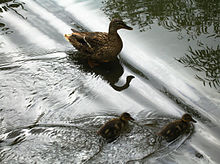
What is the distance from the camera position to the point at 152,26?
164 inches

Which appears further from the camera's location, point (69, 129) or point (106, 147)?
point (69, 129)

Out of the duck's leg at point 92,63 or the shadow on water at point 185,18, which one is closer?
the shadow on water at point 185,18

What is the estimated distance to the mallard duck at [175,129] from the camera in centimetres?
269

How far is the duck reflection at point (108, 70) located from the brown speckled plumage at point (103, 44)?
7 cm

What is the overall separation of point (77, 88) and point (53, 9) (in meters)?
1.88

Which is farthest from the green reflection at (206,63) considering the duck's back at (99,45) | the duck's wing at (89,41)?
the duck's wing at (89,41)

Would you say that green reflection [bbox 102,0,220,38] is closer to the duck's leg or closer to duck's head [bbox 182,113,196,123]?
the duck's leg

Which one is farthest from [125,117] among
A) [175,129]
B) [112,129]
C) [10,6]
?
[10,6]

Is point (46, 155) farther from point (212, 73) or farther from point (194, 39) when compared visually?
point (194, 39)

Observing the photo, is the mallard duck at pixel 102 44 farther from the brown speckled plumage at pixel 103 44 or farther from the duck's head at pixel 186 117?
the duck's head at pixel 186 117

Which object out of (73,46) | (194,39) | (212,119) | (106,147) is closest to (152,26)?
(194,39)

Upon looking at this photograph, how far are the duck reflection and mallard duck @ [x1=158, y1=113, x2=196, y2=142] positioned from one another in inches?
31.1

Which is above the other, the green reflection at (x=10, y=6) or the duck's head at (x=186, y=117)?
the green reflection at (x=10, y=6)

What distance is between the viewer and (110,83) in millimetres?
3502
